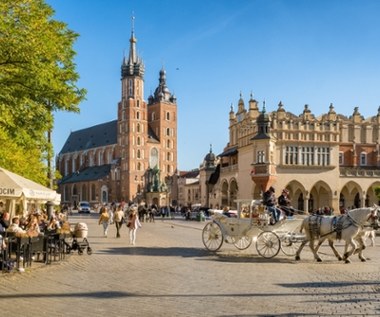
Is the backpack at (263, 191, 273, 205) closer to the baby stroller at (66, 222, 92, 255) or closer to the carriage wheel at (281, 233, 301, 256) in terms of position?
the carriage wheel at (281, 233, 301, 256)

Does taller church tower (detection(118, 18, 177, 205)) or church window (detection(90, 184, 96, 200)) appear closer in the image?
taller church tower (detection(118, 18, 177, 205))

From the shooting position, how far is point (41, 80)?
44.4 ft

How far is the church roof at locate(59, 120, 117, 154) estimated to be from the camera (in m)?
142

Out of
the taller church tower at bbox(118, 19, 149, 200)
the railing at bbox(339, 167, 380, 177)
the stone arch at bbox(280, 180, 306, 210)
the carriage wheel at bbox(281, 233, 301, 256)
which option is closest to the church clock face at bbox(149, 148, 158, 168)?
the taller church tower at bbox(118, 19, 149, 200)

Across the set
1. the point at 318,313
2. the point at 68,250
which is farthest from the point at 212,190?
the point at 318,313

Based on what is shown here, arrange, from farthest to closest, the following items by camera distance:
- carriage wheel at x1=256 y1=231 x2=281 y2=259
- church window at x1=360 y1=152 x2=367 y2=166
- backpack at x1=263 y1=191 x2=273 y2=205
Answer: church window at x1=360 y1=152 x2=367 y2=166, backpack at x1=263 y1=191 x2=273 y2=205, carriage wheel at x1=256 y1=231 x2=281 y2=259

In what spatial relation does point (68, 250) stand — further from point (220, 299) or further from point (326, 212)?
point (326, 212)

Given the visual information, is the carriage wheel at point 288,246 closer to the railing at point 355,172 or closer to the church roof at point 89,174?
the railing at point 355,172

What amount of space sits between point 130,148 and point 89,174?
17494 millimetres

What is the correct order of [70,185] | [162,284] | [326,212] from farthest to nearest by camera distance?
[70,185] < [326,212] < [162,284]

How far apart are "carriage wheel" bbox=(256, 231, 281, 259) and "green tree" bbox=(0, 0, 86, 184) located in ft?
21.8

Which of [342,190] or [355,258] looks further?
[342,190]

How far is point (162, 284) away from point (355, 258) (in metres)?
7.93

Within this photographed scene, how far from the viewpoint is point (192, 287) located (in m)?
10.8
